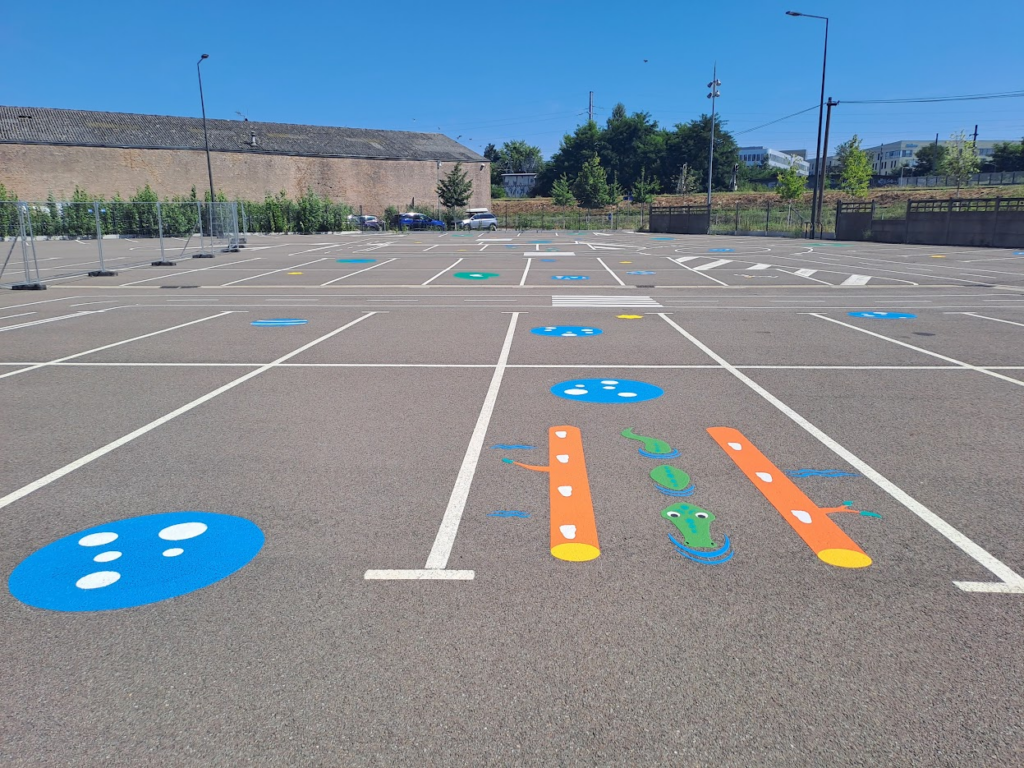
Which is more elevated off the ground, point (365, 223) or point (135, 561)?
point (365, 223)

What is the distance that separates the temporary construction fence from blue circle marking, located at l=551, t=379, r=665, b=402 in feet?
50.8

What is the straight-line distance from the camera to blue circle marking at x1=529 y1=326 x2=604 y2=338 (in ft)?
37.5

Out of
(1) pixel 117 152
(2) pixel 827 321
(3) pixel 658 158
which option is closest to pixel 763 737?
(2) pixel 827 321

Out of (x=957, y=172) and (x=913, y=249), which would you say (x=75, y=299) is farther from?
(x=957, y=172)

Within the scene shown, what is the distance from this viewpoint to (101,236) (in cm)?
2817

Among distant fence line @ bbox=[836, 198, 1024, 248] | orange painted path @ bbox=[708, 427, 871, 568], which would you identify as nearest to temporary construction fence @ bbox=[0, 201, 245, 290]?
orange painted path @ bbox=[708, 427, 871, 568]

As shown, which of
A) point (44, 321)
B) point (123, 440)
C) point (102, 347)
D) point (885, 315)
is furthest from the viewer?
point (885, 315)

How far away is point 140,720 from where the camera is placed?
270 cm

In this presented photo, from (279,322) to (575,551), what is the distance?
10065mm

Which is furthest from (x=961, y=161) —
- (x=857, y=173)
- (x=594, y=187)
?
(x=594, y=187)

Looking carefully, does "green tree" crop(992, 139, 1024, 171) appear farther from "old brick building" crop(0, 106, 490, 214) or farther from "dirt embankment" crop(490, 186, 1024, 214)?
"old brick building" crop(0, 106, 490, 214)

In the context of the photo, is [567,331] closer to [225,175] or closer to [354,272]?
[354,272]

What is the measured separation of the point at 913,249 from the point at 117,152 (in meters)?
65.6

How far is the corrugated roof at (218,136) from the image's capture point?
208 feet
